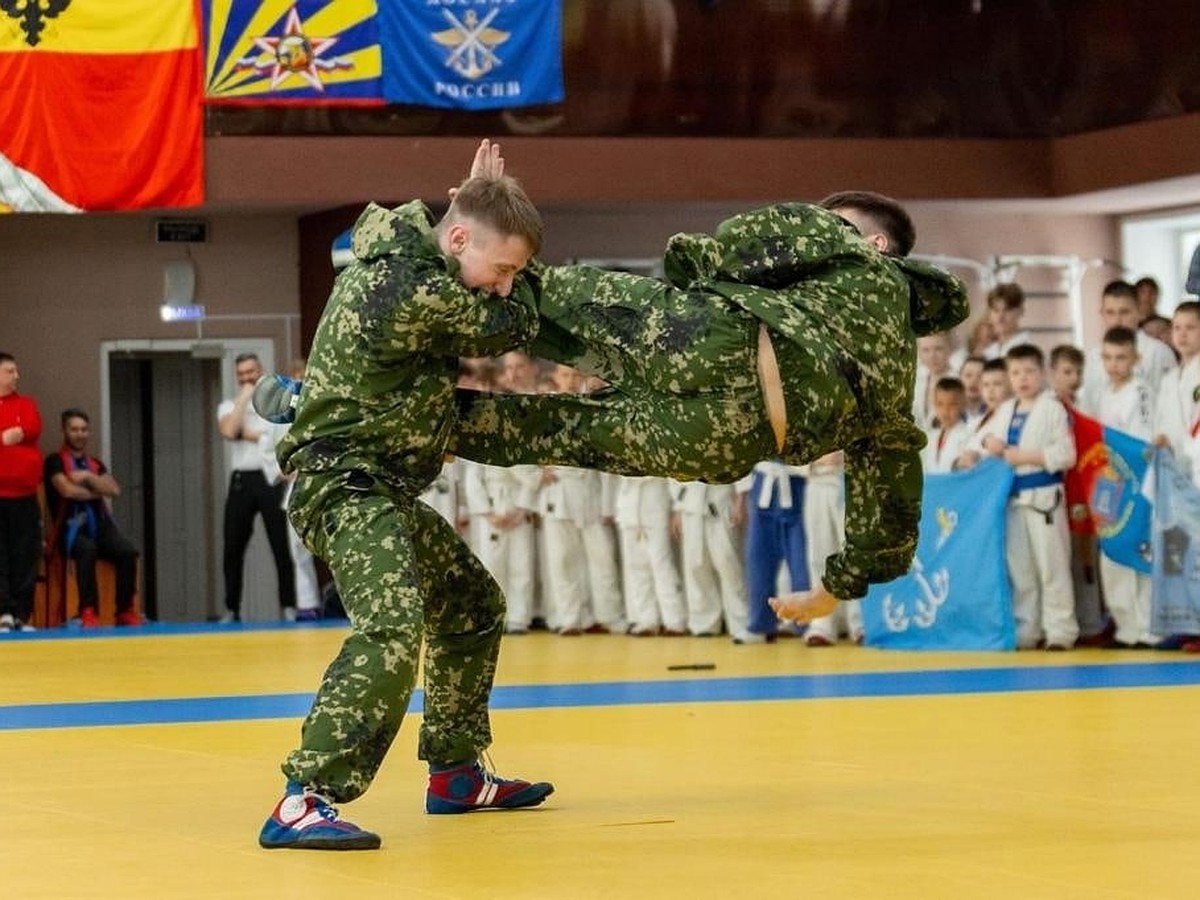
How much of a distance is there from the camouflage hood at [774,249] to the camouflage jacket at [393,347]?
396 mm

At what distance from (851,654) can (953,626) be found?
0.61 meters

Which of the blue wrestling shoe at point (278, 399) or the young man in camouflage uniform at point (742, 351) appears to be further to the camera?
the blue wrestling shoe at point (278, 399)

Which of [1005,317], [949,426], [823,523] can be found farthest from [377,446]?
[1005,317]

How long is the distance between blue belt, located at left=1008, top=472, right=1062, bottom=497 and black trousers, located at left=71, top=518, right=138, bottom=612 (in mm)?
7789

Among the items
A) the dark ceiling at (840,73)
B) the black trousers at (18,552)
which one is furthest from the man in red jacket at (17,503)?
the dark ceiling at (840,73)

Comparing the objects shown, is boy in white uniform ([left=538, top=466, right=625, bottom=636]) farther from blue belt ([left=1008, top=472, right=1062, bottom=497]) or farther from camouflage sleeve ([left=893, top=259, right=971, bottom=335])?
camouflage sleeve ([left=893, top=259, right=971, bottom=335])

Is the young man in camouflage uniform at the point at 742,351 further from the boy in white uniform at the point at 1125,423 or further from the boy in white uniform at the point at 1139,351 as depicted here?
the boy in white uniform at the point at 1139,351

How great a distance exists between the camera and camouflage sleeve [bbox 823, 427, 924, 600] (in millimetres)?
5133

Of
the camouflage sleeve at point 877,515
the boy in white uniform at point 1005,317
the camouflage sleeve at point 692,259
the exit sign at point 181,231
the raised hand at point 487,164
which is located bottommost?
the camouflage sleeve at point 877,515

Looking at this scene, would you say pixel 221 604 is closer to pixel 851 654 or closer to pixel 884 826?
pixel 851 654

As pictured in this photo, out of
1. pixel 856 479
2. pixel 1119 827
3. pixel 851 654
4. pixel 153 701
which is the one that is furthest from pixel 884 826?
pixel 851 654

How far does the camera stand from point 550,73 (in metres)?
15.7

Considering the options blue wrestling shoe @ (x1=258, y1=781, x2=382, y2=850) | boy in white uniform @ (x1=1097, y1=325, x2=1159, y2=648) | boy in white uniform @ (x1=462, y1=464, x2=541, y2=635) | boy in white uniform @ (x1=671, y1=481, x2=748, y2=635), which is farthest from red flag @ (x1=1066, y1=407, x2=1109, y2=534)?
blue wrestling shoe @ (x1=258, y1=781, x2=382, y2=850)

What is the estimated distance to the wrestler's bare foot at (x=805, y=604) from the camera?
5.11m
